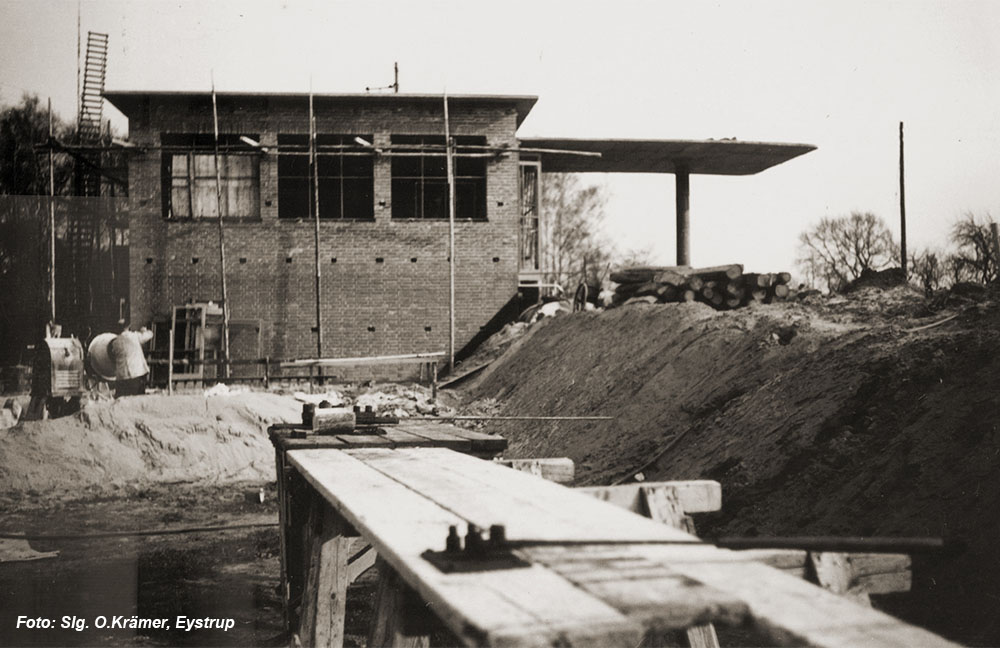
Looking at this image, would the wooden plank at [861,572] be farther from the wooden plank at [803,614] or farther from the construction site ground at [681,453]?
the construction site ground at [681,453]

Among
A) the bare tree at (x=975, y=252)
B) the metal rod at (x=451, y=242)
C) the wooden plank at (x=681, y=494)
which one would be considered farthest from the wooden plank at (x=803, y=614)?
the metal rod at (x=451, y=242)

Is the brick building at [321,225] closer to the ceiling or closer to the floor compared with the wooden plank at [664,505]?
closer to the ceiling

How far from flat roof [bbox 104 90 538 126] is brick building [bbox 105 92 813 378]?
4 centimetres

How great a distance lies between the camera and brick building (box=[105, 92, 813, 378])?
895 inches

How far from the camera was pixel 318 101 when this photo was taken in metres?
23.2

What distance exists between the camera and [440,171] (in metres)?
24.7

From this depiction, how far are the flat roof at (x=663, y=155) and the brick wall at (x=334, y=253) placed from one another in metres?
2.03

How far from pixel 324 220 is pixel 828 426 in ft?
55.8

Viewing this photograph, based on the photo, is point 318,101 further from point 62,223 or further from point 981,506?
point 981,506

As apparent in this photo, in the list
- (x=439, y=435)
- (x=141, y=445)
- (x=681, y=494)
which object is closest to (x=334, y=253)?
(x=141, y=445)

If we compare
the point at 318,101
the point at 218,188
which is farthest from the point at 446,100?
the point at 218,188

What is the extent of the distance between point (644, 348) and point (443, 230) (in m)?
9.99

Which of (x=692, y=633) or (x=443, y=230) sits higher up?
(x=443, y=230)

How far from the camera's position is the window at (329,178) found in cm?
2331
